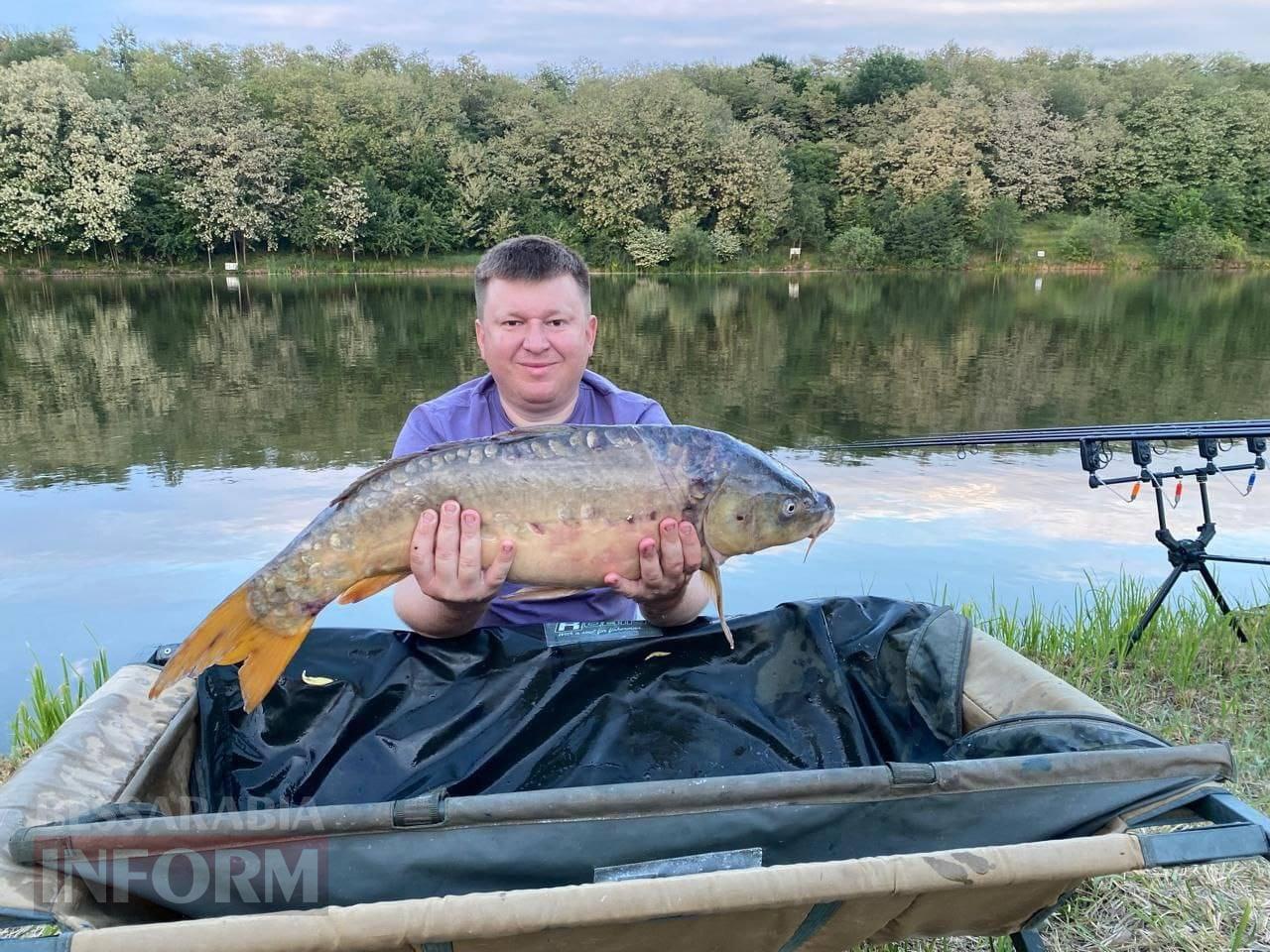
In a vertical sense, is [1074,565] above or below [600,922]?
below

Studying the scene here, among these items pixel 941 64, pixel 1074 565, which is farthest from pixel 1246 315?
pixel 941 64

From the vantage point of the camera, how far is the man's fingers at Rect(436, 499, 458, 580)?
4.87ft

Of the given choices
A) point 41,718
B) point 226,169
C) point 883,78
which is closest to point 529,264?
point 41,718

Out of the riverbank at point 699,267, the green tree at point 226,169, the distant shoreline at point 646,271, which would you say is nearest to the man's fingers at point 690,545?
the distant shoreline at point 646,271

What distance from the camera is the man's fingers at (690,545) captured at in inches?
59.7

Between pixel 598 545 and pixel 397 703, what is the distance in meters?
0.48

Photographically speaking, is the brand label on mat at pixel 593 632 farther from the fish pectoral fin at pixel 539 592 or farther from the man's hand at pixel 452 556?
the man's hand at pixel 452 556

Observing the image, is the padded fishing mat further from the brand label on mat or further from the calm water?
the calm water

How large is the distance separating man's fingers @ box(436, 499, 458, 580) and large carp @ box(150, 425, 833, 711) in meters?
0.02

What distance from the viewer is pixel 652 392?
344 inches

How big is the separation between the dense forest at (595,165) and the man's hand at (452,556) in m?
27.7

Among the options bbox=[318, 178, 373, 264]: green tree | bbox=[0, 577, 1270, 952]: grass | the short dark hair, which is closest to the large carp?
the short dark hair

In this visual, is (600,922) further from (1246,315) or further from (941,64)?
(941,64)

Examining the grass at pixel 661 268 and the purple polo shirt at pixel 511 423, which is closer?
the purple polo shirt at pixel 511 423
